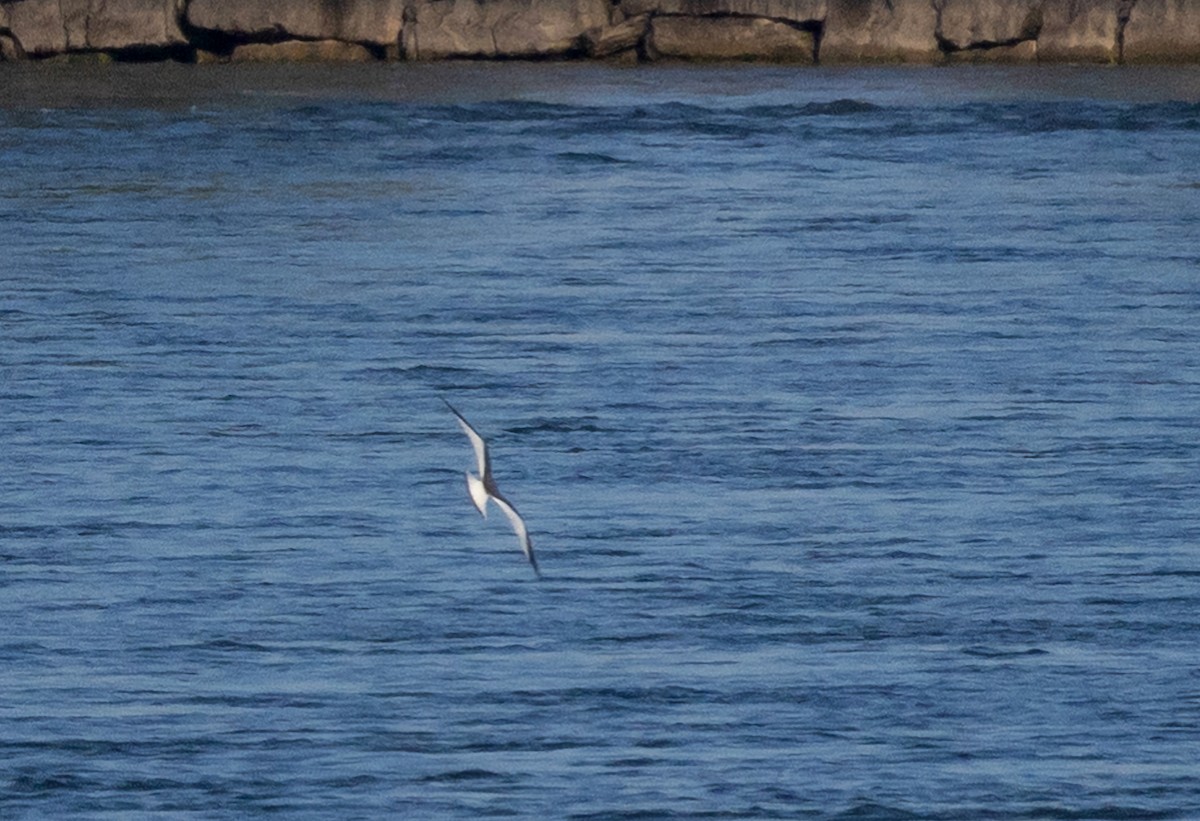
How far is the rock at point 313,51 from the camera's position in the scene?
74.1ft

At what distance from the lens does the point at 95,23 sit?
74.1 ft

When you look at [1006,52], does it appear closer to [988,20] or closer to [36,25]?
[988,20]

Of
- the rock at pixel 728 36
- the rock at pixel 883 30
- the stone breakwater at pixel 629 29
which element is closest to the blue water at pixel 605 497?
the stone breakwater at pixel 629 29

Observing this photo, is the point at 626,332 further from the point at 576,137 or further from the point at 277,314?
the point at 576,137

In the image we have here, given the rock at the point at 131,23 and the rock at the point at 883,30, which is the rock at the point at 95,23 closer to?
the rock at the point at 131,23

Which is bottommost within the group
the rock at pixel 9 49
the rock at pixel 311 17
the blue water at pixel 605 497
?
the blue water at pixel 605 497

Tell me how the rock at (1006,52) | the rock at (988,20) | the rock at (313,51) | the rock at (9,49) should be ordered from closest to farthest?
the rock at (988,20) < the rock at (1006,52) < the rock at (313,51) < the rock at (9,49)

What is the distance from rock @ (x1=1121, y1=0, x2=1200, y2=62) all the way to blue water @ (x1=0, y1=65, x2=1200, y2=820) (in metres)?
6.48

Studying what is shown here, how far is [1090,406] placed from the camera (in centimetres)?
881

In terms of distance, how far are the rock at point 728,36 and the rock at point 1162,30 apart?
2.69 m

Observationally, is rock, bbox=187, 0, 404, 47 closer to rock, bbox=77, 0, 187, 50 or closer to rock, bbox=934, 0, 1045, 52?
rock, bbox=77, 0, 187, 50

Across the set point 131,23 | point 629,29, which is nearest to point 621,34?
point 629,29

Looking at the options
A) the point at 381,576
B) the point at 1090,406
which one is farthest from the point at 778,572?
the point at 1090,406

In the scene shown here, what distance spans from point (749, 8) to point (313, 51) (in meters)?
3.78
